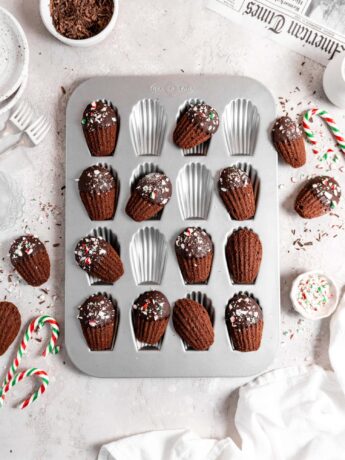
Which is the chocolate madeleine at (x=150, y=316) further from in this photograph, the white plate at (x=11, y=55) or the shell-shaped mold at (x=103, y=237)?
the white plate at (x=11, y=55)

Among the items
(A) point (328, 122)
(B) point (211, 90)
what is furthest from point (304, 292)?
(B) point (211, 90)

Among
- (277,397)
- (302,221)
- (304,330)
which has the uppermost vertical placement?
(302,221)

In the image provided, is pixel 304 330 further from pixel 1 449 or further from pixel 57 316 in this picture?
pixel 1 449

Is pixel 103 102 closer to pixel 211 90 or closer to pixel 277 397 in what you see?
pixel 211 90

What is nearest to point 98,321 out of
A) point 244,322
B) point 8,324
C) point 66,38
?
point 8,324

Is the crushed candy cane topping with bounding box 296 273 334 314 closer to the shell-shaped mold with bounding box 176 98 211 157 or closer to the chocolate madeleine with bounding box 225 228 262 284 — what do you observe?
the chocolate madeleine with bounding box 225 228 262 284

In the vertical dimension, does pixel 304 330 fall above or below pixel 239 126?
below

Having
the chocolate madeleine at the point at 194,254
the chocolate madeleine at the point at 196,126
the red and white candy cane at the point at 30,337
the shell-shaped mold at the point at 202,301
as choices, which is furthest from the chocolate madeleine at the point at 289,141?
the red and white candy cane at the point at 30,337

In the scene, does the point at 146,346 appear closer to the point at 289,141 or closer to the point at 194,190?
the point at 194,190
